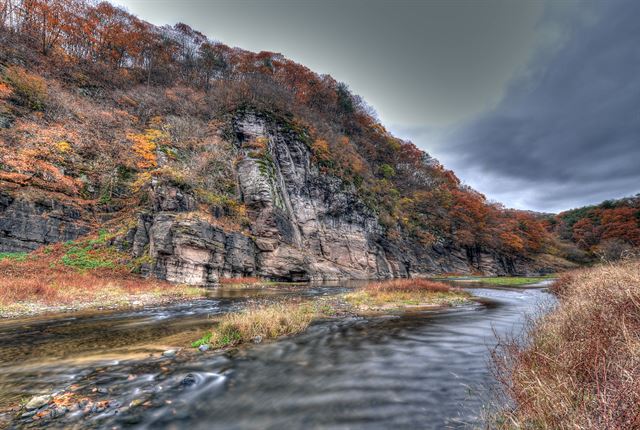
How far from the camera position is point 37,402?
5.53 metres

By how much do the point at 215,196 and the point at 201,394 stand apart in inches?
1290

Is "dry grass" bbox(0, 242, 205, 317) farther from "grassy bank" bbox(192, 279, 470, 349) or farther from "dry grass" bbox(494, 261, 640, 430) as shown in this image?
"dry grass" bbox(494, 261, 640, 430)

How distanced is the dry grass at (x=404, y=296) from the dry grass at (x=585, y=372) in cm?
1172

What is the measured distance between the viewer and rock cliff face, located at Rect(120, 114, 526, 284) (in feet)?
93.1

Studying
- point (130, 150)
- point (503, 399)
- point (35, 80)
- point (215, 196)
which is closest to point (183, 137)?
point (130, 150)

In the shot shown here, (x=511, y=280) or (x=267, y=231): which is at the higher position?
(x=267, y=231)

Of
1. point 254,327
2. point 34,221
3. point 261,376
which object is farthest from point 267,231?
point 261,376

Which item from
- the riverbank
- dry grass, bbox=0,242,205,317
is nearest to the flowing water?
dry grass, bbox=0,242,205,317

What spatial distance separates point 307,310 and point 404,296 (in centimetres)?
953

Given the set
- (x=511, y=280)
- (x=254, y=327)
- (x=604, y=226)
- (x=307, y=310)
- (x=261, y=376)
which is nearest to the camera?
(x=261, y=376)

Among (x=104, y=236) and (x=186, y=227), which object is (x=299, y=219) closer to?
(x=186, y=227)

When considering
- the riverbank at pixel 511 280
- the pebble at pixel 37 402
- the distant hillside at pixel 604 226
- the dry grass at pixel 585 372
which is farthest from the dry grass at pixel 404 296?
the distant hillside at pixel 604 226

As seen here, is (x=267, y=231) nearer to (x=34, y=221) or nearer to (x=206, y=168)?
(x=206, y=168)

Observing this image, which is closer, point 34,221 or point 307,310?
point 307,310
